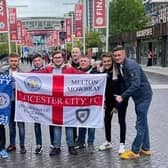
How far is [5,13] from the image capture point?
37.2 metres

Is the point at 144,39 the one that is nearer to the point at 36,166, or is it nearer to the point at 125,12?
the point at 125,12

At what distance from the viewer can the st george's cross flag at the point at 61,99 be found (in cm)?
886

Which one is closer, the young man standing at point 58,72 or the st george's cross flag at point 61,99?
the young man standing at point 58,72

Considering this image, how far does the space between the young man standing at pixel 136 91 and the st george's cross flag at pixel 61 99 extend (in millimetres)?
578

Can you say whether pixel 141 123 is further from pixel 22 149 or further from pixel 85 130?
pixel 22 149

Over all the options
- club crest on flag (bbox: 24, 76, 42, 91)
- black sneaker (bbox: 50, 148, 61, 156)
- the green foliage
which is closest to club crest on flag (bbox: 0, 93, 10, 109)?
club crest on flag (bbox: 24, 76, 42, 91)

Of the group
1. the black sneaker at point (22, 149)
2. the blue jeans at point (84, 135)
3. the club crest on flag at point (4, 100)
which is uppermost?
the club crest on flag at point (4, 100)

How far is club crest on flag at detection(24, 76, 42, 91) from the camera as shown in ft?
29.2

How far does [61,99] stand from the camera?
29.2 feet

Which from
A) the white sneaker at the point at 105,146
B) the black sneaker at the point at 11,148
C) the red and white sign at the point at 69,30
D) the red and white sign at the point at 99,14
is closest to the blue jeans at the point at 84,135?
the white sneaker at the point at 105,146

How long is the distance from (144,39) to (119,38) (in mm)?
12519

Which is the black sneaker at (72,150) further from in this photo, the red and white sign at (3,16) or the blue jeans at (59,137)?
the red and white sign at (3,16)

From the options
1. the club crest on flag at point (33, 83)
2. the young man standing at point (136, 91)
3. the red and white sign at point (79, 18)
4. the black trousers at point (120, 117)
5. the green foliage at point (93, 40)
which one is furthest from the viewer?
the green foliage at point (93, 40)

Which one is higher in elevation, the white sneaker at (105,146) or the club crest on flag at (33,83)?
the club crest on flag at (33,83)
